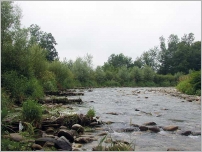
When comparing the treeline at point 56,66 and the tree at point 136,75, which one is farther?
the tree at point 136,75

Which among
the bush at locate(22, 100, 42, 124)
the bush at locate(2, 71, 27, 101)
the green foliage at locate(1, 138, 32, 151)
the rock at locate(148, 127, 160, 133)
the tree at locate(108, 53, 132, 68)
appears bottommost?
the rock at locate(148, 127, 160, 133)

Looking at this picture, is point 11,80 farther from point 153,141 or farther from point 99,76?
point 99,76

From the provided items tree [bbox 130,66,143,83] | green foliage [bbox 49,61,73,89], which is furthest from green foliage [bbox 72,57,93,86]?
tree [bbox 130,66,143,83]

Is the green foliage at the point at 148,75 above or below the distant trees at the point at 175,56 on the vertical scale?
below

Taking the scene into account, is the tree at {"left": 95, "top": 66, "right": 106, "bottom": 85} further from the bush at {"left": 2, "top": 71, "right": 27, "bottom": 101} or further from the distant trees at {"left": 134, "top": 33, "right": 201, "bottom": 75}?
the bush at {"left": 2, "top": 71, "right": 27, "bottom": 101}

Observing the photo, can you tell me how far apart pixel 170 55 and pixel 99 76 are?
50.1 meters

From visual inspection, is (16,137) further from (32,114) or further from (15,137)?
(32,114)

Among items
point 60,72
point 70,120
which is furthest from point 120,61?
point 70,120

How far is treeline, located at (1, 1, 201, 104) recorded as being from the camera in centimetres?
1741

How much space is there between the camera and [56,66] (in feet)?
129

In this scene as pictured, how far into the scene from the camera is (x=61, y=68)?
129 ft

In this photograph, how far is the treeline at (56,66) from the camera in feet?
57.1

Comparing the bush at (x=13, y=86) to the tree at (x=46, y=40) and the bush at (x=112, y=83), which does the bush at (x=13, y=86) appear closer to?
the bush at (x=112, y=83)

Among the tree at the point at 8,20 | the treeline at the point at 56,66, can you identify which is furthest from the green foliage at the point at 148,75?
the tree at the point at 8,20
